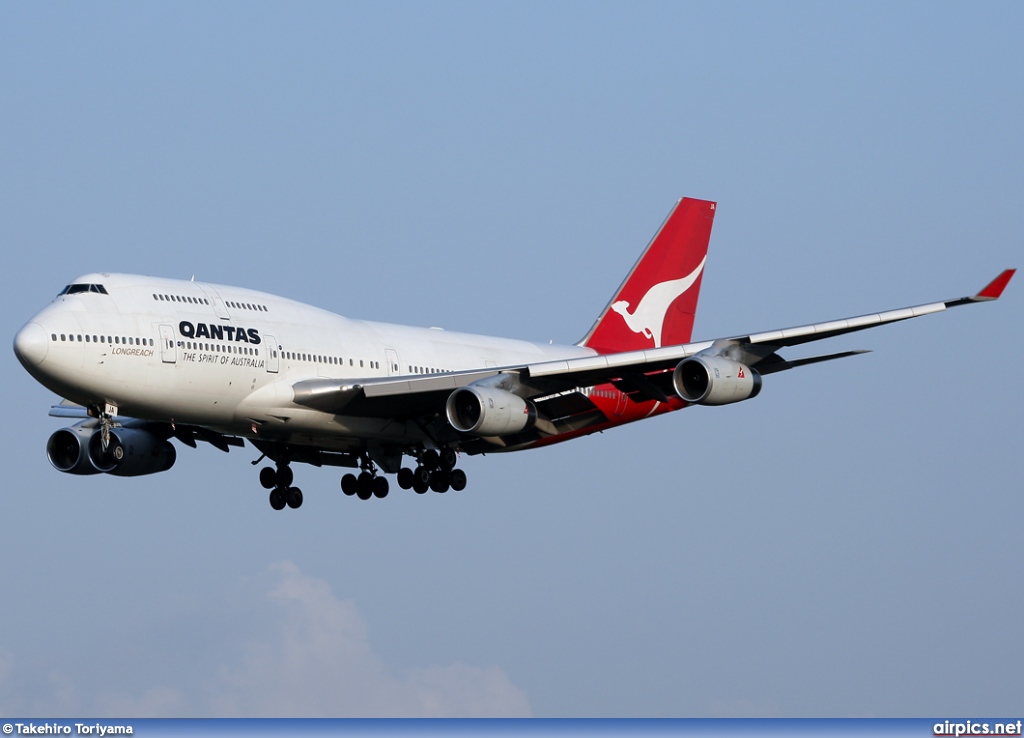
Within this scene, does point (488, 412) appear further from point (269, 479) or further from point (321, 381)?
point (269, 479)

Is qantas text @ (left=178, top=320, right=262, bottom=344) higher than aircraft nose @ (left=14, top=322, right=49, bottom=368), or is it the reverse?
qantas text @ (left=178, top=320, right=262, bottom=344)

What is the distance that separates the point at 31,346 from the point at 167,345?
340 cm

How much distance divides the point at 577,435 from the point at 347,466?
23.5 feet

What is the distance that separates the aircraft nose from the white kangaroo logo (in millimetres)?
22736

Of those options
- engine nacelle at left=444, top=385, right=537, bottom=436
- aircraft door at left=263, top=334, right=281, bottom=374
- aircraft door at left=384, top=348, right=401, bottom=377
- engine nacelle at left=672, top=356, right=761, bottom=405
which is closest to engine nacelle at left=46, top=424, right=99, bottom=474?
aircraft door at left=263, top=334, right=281, bottom=374

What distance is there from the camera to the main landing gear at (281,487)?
51812 millimetres

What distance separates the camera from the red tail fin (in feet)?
192

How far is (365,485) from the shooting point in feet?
173

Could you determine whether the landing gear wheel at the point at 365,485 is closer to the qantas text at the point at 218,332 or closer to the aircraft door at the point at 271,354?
the aircraft door at the point at 271,354

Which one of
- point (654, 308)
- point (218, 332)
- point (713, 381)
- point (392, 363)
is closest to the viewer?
point (218, 332)

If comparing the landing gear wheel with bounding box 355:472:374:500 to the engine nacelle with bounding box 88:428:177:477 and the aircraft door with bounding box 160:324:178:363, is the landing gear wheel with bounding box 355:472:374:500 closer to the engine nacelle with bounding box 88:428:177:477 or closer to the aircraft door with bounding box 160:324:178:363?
the engine nacelle with bounding box 88:428:177:477

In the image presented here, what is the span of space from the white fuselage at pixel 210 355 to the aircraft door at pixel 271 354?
3 centimetres

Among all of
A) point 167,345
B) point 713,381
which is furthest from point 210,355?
Answer: point 713,381

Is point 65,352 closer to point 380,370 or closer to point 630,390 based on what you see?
point 380,370
